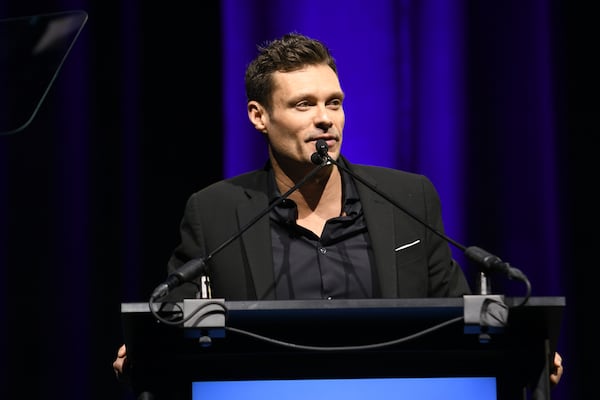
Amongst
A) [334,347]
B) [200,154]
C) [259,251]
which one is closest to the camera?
[334,347]

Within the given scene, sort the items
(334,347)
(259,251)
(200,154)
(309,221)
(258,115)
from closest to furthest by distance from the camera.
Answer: (334,347) → (259,251) → (309,221) → (258,115) → (200,154)

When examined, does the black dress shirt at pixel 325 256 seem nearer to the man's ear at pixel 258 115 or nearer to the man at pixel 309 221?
the man at pixel 309 221

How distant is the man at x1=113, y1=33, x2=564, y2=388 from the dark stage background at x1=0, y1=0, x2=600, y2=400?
0.61 meters

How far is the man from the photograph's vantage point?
2.07 metres

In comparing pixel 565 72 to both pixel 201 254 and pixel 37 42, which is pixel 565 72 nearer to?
pixel 201 254

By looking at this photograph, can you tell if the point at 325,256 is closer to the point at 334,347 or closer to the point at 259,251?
the point at 259,251

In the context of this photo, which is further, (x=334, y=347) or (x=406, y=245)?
(x=406, y=245)

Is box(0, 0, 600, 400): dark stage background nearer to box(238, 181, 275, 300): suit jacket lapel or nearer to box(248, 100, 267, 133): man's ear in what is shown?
box(248, 100, 267, 133): man's ear

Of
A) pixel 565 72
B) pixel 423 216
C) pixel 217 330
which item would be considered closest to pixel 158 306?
pixel 217 330

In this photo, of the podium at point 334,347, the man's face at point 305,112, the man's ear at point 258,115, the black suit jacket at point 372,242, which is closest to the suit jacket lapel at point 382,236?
the black suit jacket at point 372,242

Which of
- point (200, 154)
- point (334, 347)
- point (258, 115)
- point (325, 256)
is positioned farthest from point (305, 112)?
point (334, 347)

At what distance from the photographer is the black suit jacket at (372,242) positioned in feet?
6.74

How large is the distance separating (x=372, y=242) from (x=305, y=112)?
0.35 metres

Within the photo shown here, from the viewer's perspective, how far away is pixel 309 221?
2.23 m
